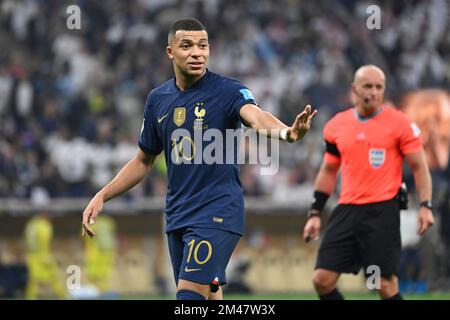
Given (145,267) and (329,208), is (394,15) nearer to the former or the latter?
(329,208)

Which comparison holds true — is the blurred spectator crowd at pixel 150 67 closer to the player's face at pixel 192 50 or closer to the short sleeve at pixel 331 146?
the short sleeve at pixel 331 146

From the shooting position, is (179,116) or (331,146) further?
(331,146)

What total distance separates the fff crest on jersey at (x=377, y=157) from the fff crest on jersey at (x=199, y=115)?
268 centimetres

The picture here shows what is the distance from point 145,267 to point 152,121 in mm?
11475

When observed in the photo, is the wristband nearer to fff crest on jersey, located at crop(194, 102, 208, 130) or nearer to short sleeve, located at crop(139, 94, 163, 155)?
fff crest on jersey, located at crop(194, 102, 208, 130)

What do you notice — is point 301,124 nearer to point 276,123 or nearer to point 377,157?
point 276,123

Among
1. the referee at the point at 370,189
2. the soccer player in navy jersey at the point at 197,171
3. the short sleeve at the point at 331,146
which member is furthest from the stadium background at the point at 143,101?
the soccer player in navy jersey at the point at 197,171

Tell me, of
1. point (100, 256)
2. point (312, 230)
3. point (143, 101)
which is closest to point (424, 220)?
point (312, 230)

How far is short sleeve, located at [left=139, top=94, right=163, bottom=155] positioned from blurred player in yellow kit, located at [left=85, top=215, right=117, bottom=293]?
10499mm

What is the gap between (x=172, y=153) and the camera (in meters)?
7.52

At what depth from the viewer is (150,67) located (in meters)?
21.8

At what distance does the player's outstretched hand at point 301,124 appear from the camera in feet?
19.8

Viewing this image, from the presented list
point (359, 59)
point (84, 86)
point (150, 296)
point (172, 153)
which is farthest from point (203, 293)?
point (359, 59)

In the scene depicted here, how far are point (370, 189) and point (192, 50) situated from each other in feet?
9.43
